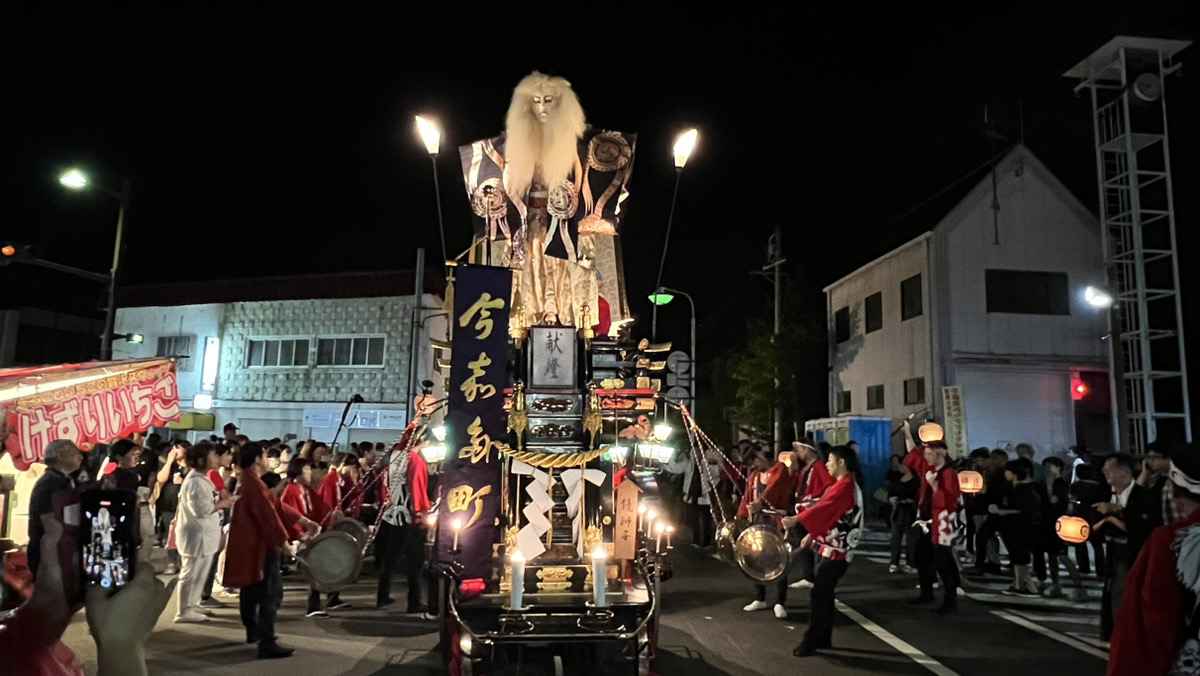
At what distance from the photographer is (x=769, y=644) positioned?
795 centimetres

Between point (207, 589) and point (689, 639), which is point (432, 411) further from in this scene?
point (207, 589)

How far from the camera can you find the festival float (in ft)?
18.8

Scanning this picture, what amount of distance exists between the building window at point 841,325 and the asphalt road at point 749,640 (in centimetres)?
1741

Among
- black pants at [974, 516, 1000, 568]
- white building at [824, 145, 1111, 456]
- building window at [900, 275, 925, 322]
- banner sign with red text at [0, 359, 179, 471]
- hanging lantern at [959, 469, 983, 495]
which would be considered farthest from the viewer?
building window at [900, 275, 925, 322]

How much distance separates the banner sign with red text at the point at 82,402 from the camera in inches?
335

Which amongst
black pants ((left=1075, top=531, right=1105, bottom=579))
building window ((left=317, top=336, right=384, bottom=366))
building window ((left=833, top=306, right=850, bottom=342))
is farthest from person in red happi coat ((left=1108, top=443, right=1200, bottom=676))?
building window ((left=317, top=336, right=384, bottom=366))

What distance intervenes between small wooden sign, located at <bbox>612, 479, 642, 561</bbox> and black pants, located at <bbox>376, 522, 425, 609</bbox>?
143 inches

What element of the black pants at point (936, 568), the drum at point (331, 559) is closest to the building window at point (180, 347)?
the drum at point (331, 559)

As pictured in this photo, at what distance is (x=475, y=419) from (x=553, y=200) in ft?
9.35

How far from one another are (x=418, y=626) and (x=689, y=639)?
2.98 meters

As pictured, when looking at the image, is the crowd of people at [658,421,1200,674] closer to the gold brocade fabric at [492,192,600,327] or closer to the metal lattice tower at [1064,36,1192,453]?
the gold brocade fabric at [492,192,600,327]

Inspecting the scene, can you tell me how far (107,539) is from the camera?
286cm

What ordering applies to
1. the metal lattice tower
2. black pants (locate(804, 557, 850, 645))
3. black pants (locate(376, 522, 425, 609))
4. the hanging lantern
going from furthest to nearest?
1. the metal lattice tower
2. the hanging lantern
3. black pants (locate(376, 522, 425, 609))
4. black pants (locate(804, 557, 850, 645))

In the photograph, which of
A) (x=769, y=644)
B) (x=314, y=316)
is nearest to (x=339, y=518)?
(x=769, y=644)
